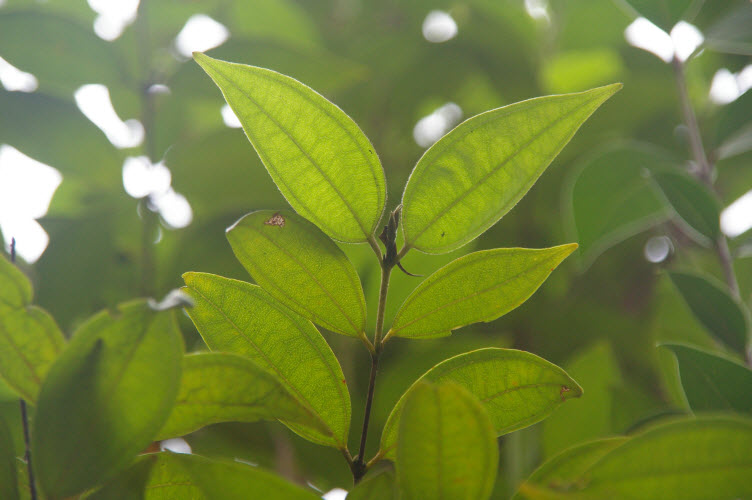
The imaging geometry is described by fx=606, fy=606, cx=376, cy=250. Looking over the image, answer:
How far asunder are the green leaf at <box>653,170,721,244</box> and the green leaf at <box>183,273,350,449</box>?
0.42 metres

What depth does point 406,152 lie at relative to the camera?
119 cm

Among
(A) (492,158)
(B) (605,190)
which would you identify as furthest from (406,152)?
(A) (492,158)

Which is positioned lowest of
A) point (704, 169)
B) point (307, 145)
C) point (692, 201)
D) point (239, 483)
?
point (239, 483)

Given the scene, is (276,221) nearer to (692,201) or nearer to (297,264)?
(297,264)

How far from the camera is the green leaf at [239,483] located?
0.36m

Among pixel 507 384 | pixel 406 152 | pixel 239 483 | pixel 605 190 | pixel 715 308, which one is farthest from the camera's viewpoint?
pixel 406 152

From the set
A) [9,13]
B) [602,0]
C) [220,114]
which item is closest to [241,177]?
[220,114]

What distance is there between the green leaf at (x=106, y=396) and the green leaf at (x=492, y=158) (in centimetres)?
22

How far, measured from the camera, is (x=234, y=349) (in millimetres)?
479

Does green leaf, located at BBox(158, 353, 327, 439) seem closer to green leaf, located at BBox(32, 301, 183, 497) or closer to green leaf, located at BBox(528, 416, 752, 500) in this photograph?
green leaf, located at BBox(32, 301, 183, 497)

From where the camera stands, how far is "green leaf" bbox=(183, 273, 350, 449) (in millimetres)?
478

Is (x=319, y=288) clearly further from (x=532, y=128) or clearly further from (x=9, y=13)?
(x=9, y=13)

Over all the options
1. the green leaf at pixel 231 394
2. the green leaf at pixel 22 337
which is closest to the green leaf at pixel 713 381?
the green leaf at pixel 231 394

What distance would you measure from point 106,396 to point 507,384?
29 centimetres
